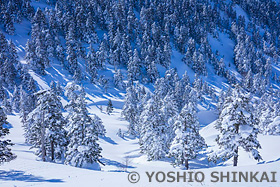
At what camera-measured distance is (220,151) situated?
1984 centimetres

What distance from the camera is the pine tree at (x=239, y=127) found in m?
18.6

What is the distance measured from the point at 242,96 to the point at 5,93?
233 ft


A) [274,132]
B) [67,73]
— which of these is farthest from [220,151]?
[67,73]

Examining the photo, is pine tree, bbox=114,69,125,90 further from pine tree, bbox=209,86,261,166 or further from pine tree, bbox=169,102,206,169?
pine tree, bbox=209,86,261,166

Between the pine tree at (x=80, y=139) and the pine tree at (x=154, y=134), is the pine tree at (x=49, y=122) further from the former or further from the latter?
the pine tree at (x=154, y=134)

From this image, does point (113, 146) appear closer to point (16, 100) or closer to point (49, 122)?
point (49, 122)

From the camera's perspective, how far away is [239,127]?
19.2 m

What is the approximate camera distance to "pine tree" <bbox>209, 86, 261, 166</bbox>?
1862 centimetres

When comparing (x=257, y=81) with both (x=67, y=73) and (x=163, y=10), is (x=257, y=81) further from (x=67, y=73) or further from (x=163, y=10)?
(x=67, y=73)

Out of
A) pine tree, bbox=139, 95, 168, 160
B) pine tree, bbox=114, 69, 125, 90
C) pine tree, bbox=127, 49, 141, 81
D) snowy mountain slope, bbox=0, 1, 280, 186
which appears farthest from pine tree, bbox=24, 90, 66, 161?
pine tree, bbox=127, 49, 141, 81

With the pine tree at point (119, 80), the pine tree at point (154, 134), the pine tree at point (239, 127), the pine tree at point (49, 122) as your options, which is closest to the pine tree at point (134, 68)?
the pine tree at point (119, 80)

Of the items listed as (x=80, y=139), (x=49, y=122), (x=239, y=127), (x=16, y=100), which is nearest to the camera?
(x=239, y=127)

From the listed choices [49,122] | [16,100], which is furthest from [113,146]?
[16,100]

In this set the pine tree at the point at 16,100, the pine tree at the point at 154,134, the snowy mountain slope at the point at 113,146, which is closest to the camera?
the snowy mountain slope at the point at 113,146
